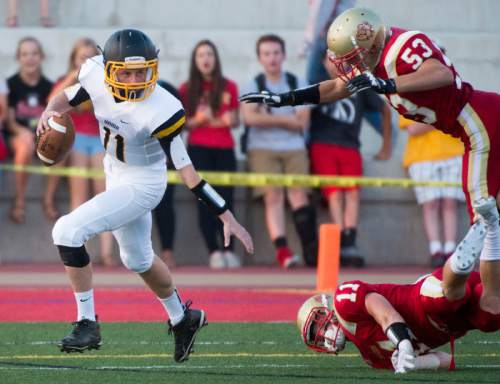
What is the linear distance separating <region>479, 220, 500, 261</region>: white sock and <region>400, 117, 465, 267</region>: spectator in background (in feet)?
17.7

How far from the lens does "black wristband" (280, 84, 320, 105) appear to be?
24.6ft

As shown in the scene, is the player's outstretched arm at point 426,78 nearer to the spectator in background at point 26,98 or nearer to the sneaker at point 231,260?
the sneaker at point 231,260

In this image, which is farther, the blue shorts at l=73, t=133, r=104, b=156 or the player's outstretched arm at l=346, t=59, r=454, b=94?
the blue shorts at l=73, t=133, r=104, b=156

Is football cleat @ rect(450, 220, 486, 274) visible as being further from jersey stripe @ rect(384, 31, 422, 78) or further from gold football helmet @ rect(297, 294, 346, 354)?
jersey stripe @ rect(384, 31, 422, 78)

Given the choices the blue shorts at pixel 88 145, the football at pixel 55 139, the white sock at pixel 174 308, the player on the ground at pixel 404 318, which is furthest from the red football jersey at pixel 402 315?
the blue shorts at pixel 88 145

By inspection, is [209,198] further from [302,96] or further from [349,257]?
[349,257]

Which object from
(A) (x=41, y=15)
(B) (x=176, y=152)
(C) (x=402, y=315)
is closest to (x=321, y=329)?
(C) (x=402, y=315)

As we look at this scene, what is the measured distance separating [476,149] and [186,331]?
1877mm

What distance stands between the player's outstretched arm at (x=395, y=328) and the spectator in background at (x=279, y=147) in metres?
5.59

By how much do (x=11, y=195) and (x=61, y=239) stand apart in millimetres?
6103

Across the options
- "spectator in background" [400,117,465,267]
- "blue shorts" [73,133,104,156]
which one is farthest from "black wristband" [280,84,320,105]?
"blue shorts" [73,133,104,156]

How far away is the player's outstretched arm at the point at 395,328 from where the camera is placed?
6336 millimetres

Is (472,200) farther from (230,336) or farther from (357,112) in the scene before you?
(357,112)

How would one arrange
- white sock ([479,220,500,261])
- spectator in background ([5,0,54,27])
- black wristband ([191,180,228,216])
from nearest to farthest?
white sock ([479,220,500,261]) → black wristband ([191,180,228,216]) → spectator in background ([5,0,54,27])
